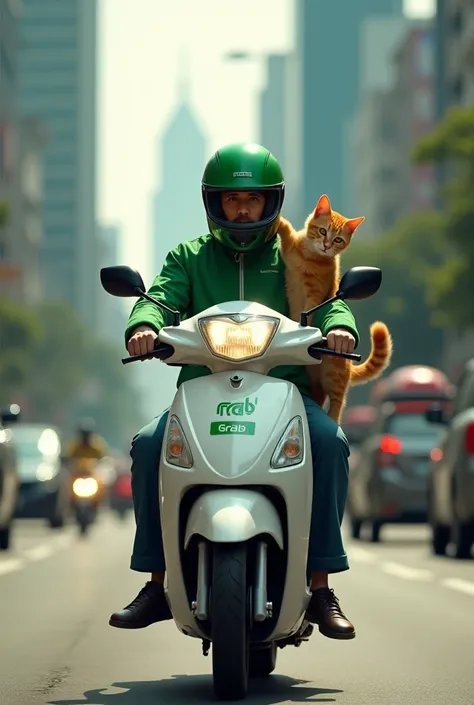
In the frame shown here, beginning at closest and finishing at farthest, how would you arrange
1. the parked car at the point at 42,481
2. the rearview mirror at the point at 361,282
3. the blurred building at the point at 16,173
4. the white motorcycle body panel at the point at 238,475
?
the white motorcycle body panel at the point at 238,475
the rearview mirror at the point at 361,282
the parked car at the point at 42,481
the blurred building at the point at 16,173

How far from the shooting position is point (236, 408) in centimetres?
721

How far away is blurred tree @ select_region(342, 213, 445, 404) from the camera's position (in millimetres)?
90250

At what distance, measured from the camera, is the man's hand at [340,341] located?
Result: 24.2 ft

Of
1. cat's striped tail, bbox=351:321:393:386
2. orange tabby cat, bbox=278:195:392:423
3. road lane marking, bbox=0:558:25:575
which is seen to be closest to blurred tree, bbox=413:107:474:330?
road lane marking, bbox=0:558:25:575

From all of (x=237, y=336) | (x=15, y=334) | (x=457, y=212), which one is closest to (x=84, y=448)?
(x=457, y=212)

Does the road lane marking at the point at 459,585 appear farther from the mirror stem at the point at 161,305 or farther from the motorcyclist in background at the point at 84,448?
the motorcyclist in background at the point at 84,448

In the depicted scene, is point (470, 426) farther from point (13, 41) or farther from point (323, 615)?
point (13, 41)

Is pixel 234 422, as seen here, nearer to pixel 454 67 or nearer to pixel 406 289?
pixel 454 67

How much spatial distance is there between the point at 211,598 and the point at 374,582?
29.1ft

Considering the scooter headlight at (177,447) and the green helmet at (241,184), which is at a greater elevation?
the green helmet at (241,184)

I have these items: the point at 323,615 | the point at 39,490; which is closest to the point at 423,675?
the point at 323,615

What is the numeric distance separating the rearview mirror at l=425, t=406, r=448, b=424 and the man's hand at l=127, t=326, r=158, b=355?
1119cm

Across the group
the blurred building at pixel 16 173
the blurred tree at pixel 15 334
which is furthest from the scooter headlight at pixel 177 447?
the blurred building at pixel 16 173

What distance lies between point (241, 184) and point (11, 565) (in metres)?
11.4
